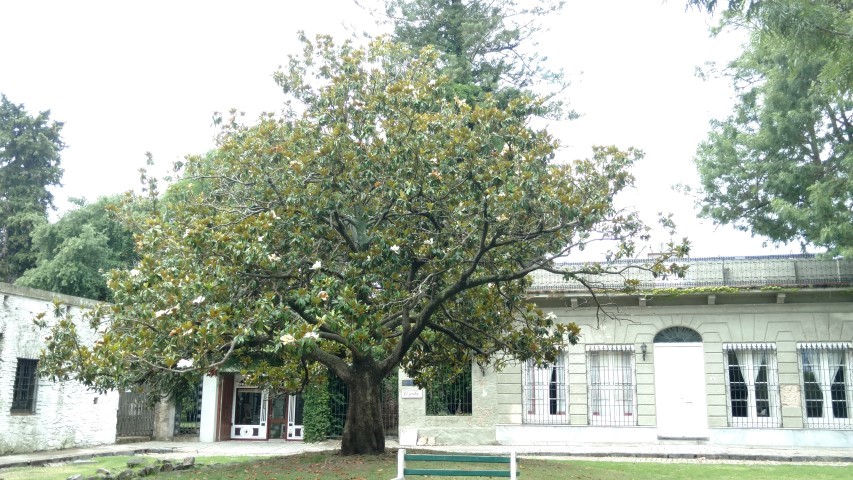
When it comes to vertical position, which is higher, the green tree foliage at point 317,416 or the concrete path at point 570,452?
the green tree foliage at point 317,416

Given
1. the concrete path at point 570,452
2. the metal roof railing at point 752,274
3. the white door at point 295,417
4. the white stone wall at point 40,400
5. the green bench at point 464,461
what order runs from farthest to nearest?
the white door at point 295,417 → the metal roof railing at point 752,274 → the white stone wall at point 40,400 → the concrete path at point 570,452 → the green bench at point 464,461

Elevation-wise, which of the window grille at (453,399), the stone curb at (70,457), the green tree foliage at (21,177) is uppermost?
the green tree foliage at (21,177)

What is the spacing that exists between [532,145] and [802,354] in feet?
49.8

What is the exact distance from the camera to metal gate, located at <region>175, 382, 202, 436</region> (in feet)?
99.2

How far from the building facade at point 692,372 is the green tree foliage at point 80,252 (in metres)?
19.4

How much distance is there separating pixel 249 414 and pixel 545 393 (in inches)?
453

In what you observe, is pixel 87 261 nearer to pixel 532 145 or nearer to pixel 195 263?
pixel 195 263

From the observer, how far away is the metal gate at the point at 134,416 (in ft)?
93.0

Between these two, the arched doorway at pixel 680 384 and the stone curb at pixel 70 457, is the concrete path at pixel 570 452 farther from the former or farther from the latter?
the arched doorway at pixel 680 384

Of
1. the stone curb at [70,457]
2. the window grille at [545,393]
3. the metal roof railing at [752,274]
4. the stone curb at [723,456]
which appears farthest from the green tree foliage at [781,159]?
the stone curb at [70,457]

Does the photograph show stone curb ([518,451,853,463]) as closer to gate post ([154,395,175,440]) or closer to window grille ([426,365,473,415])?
window grille ([426,365,473,415])

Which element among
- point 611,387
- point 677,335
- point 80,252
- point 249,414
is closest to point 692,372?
point 677,335

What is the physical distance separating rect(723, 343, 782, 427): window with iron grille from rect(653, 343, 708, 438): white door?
0.83m

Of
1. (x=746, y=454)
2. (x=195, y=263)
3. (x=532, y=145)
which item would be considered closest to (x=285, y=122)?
(x=195, y=263)
